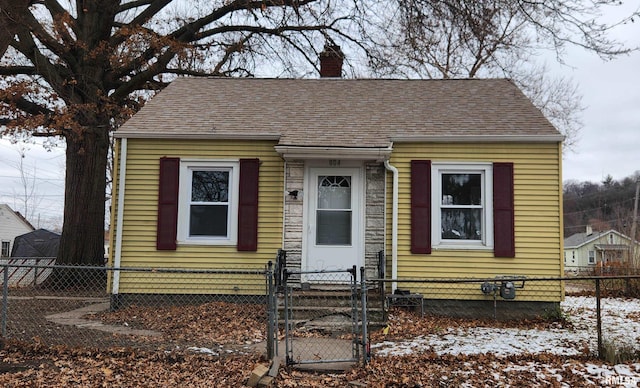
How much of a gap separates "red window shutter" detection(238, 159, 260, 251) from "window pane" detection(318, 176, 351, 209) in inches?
47.5

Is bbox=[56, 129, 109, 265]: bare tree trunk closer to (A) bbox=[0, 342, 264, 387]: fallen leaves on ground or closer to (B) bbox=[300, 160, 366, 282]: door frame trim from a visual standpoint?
(B) bbox=[300, 160, 366, 282]: door frame trim

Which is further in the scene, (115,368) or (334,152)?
(334,152)

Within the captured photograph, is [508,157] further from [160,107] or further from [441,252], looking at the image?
[160,107]

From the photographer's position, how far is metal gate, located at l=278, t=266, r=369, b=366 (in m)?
A: 5.12

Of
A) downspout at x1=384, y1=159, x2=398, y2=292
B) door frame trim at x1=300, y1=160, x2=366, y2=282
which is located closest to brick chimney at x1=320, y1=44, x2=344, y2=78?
door frame trim at x1=300, y1=160, x2=366, y2=282

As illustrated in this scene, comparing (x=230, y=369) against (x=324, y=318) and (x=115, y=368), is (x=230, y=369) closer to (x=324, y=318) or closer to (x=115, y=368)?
(x=115, y=368)

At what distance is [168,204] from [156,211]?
301 mm

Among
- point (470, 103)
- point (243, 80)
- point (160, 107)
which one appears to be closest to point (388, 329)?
point (470, 103)

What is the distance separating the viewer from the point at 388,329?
23.0 ft

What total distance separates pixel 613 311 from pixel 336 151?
676 centimetres

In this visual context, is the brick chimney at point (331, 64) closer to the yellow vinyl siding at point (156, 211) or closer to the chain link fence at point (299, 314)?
the yellow vinyl siding at point (156, 211)

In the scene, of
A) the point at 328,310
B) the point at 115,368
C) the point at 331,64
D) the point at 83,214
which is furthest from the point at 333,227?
the point at 83,214

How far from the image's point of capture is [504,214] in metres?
8.44

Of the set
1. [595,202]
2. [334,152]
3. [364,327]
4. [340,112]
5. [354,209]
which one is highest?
[595,202]
